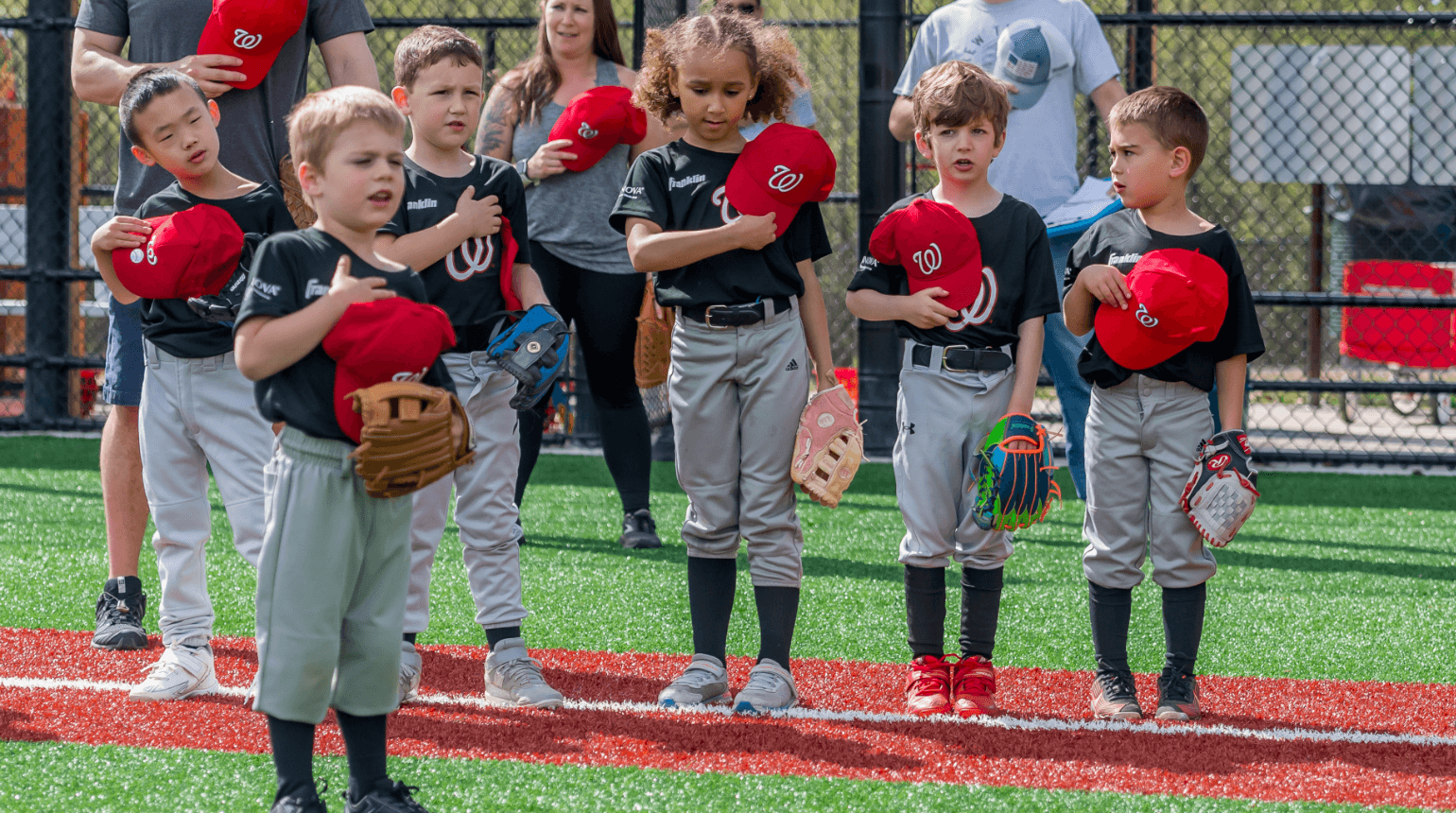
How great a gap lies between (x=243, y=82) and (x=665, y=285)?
1195 millimetres

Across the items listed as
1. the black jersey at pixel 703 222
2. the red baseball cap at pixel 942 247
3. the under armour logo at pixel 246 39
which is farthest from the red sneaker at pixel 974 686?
the under armour logo at pixel 246 39

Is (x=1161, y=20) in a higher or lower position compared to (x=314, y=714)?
higher

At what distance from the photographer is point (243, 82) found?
336cm

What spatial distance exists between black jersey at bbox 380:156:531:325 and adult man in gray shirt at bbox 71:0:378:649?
57cm

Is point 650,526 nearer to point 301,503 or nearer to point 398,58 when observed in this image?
point 398,58

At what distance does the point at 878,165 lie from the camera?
6688 millimetres

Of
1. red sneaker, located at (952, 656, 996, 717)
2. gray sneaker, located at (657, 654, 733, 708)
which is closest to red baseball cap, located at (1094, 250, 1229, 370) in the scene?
red sneaker, located at (952, 656, 996, 717)

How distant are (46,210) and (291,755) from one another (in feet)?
21.3

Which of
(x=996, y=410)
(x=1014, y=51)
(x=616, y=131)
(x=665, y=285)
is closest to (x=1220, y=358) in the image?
(x=996, y=410)

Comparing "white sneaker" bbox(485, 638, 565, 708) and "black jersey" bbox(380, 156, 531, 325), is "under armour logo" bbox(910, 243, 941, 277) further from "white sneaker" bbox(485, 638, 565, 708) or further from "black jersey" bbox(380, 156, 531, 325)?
"white sneaker" bbox(485, 638, 565, 708)

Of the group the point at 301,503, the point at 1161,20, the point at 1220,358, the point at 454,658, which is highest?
the point at 1161,20

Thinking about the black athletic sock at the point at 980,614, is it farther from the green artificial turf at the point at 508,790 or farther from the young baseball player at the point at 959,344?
the green artificial turf at the point at 508,790

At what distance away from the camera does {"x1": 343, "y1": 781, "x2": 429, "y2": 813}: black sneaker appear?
2.24 m

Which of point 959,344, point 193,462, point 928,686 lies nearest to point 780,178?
point 959,344
